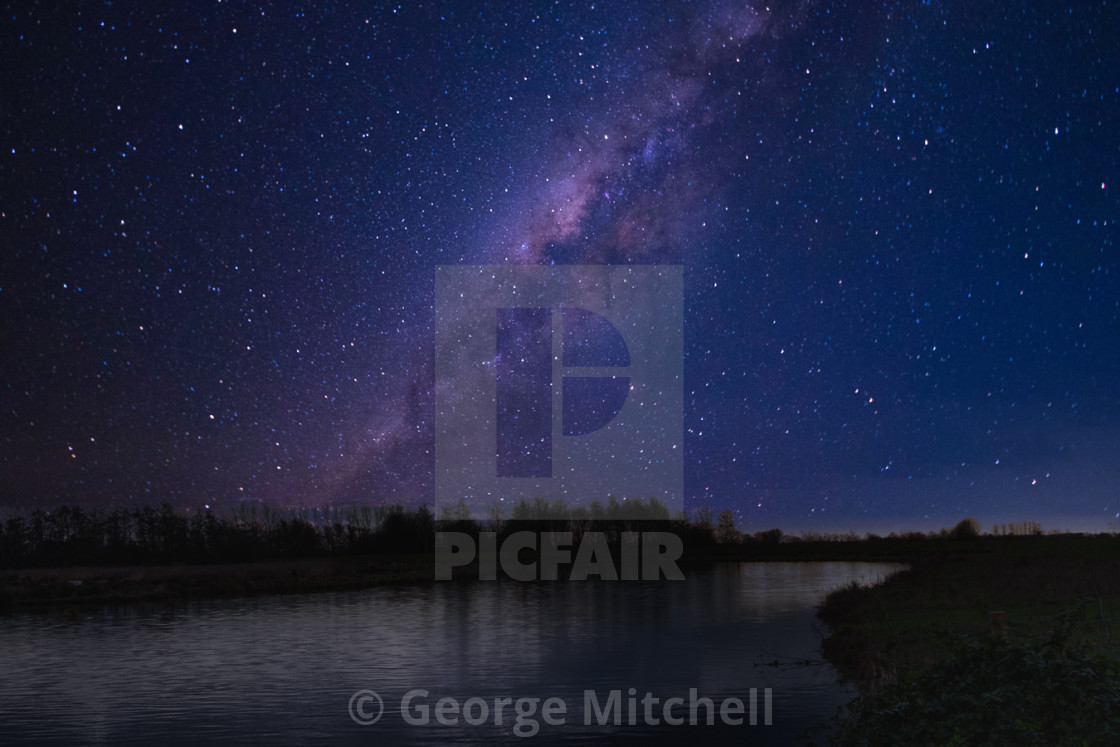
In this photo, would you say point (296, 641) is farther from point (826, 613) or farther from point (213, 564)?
point (213, 564)

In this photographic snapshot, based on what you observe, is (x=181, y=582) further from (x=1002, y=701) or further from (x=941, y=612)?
(x=1002, y=701)

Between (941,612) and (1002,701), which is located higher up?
(1002,701)

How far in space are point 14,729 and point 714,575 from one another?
63482 millimetres

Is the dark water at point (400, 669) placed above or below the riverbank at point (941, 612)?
below

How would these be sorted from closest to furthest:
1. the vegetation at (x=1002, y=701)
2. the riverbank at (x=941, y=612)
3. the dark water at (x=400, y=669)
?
the vegetation at (x=1002, y=701) < the dark water at (x=400, y=669) < the riverbank at (x=941, y=612)

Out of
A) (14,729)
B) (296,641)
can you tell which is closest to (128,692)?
(14,729)

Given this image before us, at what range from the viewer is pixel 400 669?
90.7 ft

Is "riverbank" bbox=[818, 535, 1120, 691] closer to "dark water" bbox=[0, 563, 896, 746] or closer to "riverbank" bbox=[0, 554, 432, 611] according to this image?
"dark water" bbox=[0, 563, 896, 746]

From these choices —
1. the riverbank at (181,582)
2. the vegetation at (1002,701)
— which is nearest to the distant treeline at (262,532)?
the riverbank at (181,582)

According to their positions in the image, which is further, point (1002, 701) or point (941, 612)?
point (941, 612)

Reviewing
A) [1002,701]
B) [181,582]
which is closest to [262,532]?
[181,582]

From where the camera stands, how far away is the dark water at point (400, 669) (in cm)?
1877

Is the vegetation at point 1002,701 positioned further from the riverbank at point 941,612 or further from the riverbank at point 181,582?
the riverbank at point 181,582

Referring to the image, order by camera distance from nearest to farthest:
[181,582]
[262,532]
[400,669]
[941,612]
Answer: [400,669] < [941,612] < [181,582] < [262,532]
